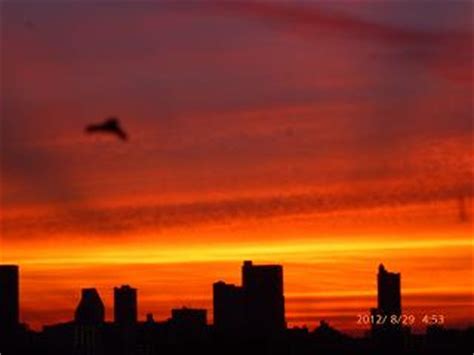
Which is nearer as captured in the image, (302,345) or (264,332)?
(302,345)

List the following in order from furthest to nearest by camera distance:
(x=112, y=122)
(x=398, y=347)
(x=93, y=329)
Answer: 1. (x=93, y=329)
2. (x=398, y=347)
3. (x=112, y=122)

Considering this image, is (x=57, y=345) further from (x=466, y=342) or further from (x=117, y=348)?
(x=466, y=342)

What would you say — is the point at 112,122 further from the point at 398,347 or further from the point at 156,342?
the point at 156,342

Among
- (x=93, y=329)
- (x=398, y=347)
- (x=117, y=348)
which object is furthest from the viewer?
(x=93, y=329)

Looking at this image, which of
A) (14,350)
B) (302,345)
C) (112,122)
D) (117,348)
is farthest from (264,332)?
(112,122)

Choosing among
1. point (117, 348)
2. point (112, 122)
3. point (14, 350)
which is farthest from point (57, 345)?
point (112, 122)

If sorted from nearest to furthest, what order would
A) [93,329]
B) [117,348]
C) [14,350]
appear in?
1. [14,350]
2. [117,348]
3. [93,329]

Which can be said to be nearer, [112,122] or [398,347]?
[112,122]

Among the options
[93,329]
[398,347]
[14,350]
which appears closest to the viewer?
[14,350]
